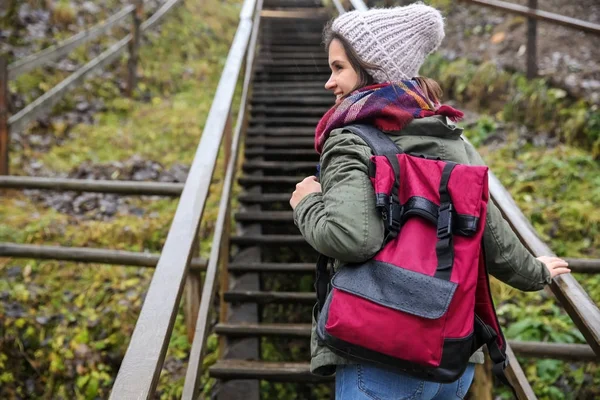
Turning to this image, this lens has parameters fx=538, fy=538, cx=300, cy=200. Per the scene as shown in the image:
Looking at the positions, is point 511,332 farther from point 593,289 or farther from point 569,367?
point 593,289

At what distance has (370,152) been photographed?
1.40 metres

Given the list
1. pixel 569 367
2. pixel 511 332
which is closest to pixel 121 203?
pixel 511 332

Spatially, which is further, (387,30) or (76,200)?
(76,200)

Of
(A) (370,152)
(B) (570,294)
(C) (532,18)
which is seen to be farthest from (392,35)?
(C) (532,18)

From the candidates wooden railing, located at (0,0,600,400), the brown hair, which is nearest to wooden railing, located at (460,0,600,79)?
wooden railing, located at (0,0,600,400)

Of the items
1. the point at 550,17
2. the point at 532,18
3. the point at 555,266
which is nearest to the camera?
the point at 555,266

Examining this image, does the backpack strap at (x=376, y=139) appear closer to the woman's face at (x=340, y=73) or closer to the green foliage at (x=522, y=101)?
the woman's face at (x=340, y=73)

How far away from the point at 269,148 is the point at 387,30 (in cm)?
405

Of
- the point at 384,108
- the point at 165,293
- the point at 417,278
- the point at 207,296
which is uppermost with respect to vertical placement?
the point at 384,108

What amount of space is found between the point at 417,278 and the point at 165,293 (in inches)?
31.9

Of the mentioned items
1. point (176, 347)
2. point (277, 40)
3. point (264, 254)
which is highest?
point (277, 40)

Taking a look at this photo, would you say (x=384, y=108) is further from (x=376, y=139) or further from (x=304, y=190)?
(x=304, y=190)

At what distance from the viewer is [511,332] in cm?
350

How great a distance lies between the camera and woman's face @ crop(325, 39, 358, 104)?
160cm
